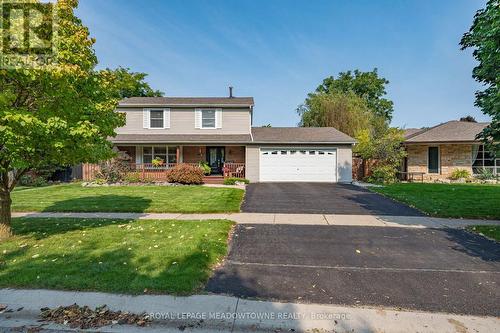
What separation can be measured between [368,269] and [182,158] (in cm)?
1696

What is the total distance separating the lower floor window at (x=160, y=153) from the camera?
66.3 feet

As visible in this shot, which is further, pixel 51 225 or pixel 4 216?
pixel 51 225

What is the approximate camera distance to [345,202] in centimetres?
1150

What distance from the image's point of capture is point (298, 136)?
66.6 ft

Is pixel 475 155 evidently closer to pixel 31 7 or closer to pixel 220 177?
pixel 220 177

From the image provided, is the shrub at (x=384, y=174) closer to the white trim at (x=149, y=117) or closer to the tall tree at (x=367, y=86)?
the white trim at (x=149, y=117)

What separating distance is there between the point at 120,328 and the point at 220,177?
50.7 ft

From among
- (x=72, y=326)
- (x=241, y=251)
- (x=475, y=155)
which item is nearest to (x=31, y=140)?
(x=72, y=326)

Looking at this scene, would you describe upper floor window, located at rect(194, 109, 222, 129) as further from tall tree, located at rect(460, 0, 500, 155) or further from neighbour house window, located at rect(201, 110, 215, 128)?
tall tree, located at rect(460, 0, 500, 155)

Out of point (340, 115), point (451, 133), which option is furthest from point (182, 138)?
point (451, 133)

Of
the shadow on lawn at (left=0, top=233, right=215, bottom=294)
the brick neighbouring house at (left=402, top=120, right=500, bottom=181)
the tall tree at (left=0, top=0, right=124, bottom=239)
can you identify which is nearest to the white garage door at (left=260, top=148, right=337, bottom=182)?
the brick neighbouring house at (left=402, top=120, right=500, bottom=181)

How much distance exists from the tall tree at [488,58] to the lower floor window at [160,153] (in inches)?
665

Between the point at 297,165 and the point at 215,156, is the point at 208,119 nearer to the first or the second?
the point at 215,156

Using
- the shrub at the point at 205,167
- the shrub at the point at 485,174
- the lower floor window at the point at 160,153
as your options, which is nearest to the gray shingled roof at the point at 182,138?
the lower floor window at the point at 160,153
